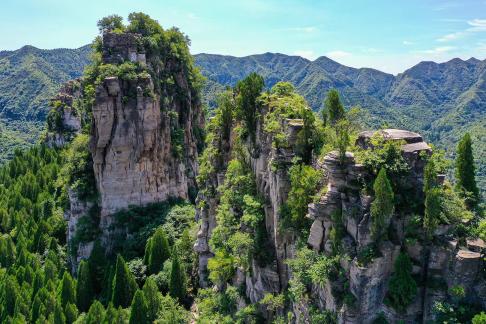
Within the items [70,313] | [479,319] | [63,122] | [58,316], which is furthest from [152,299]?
[63,122]

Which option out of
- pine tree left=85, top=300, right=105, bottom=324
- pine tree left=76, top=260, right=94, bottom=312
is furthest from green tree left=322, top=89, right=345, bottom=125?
pine tree left=76, top=260, right=94, bottom=312

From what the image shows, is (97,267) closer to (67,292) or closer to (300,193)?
(67,292)

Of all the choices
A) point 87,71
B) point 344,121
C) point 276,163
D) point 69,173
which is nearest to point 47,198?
point 69,173

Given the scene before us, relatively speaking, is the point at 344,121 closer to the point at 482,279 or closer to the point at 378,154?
the point at 378,154

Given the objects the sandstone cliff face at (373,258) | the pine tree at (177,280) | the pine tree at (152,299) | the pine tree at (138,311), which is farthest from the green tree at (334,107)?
the pine tree at (138,311)

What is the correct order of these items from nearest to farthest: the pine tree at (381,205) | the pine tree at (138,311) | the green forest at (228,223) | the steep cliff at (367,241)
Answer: the pine tree at (381,205) → the steep cliff at (367,241) → the green forest at (228,223) → the pine tree at (138,311)

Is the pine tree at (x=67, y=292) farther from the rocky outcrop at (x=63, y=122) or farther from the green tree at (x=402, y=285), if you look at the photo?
the rocky outcrop at (x=63, y=122)
